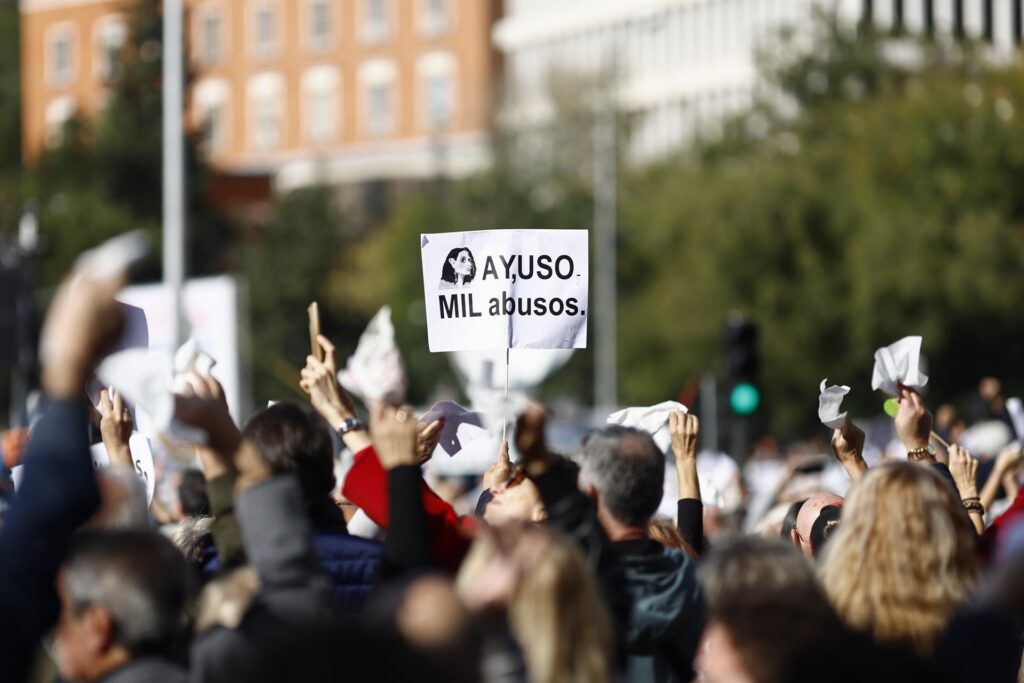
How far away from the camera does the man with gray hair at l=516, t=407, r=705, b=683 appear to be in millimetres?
5219

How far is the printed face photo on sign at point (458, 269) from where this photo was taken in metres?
7.13

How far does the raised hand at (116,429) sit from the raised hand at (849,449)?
2191 millimetres

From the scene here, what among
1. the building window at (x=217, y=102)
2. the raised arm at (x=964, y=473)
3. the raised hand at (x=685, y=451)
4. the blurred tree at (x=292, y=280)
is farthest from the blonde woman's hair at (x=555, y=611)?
the building window at (x=217, y=102)

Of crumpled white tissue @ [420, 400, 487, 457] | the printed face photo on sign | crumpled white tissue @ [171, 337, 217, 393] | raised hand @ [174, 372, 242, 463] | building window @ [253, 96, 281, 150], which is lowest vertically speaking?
crumpled white tissue @ [420, 400, 487, 457]

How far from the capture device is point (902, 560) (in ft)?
16.2

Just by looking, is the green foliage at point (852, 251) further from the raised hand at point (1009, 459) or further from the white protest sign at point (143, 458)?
the white protest sign at point (143, 458)

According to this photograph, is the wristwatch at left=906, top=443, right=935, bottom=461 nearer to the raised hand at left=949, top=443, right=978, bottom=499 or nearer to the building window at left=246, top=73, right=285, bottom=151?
the raised hand at left=949, top=443, right=978, bottom=499

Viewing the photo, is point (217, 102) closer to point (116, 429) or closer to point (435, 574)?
point (116, 429)

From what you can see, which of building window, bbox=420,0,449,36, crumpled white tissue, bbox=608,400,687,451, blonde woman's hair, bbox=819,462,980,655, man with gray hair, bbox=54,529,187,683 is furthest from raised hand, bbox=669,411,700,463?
building window, bbox=420,0,449,36

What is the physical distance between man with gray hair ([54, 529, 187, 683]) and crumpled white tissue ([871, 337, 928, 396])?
3589 millimetres

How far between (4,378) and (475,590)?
54365mm

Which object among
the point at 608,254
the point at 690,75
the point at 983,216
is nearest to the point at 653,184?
the point at 608,254

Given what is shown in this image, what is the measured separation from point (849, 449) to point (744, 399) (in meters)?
11.7

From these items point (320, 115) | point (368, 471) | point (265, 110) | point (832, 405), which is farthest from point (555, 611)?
point (265, 110)
